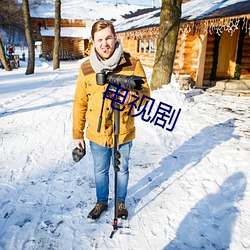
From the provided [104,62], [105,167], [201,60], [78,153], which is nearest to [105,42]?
[104,62]

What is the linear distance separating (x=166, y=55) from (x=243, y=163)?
4595 mm

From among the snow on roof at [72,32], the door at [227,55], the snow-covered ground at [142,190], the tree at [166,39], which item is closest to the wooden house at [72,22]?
the snow on roof at [72,32]

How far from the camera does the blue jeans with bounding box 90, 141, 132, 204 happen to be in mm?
2188

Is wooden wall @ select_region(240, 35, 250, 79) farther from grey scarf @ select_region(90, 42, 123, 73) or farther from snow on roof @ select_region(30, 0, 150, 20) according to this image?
snow on roof @ select_region(30, 0, 150, 20)

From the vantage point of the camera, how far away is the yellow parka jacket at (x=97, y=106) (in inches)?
78.0

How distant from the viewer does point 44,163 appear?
3.52m

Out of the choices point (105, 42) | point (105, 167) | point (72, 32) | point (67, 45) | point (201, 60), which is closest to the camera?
point (105, 42)

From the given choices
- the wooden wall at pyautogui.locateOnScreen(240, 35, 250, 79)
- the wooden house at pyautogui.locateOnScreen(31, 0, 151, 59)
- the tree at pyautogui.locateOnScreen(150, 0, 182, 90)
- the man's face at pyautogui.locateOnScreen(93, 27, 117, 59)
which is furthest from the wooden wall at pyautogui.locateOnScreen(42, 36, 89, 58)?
the man's face at pyautogui.locateOnScreen(93, 27, 117, 59)

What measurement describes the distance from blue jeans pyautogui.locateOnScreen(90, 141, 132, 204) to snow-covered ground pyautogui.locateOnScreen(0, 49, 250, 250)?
0.29m

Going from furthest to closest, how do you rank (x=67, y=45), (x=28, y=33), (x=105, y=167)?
(x=67, y=45)
(x=28, y=33)
(x=105, y=167)

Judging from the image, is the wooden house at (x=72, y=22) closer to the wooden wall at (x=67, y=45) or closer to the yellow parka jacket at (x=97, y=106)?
the wooden wall at (x=67, y=45)

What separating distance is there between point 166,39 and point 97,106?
5824 mm

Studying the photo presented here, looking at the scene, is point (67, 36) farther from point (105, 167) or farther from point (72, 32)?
point (105, 167)

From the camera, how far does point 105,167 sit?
2.28 m
